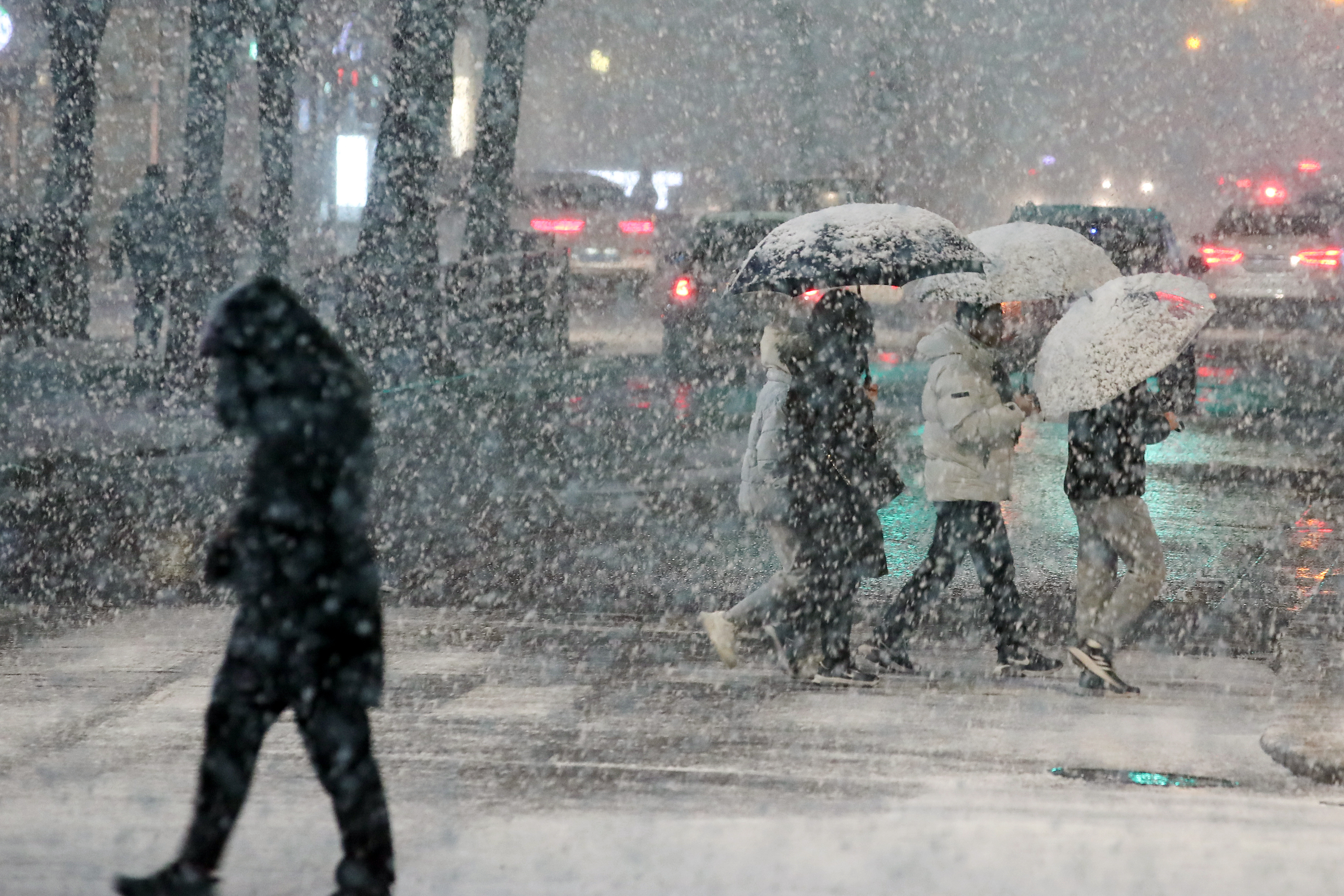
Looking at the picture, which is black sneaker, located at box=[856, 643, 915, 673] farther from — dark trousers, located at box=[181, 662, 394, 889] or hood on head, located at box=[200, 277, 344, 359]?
hood on head, located at box=[200, 277, 344, 359]

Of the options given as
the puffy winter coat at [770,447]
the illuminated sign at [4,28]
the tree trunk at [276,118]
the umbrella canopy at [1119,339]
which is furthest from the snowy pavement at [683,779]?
the tree trunk at [276,118]

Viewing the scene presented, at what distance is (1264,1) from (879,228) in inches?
2195

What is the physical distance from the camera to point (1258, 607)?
8555 millimetres

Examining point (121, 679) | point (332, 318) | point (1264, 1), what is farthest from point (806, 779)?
point (1264, 1)

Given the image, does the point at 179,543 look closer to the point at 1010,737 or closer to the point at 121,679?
the point at 121,679

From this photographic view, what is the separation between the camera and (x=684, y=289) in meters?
18.7

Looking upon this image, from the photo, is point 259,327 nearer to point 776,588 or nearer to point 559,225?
point 776,588

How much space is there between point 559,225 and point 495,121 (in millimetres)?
6341

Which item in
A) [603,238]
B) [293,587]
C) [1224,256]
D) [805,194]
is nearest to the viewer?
[293,587]

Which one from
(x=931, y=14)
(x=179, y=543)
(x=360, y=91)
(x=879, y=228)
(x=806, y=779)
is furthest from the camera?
(x=931, y=14)

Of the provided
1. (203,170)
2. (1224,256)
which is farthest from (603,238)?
(1224,256)

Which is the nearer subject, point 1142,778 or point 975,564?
point 1142,778

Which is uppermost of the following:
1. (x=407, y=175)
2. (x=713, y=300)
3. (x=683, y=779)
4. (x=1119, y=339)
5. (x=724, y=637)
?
(x=407, y=175)

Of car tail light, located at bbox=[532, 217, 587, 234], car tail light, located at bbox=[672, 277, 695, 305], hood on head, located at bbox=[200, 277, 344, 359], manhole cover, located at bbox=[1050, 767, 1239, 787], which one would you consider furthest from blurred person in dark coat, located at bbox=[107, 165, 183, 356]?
hood on head, located at bbox=[200, 277, 344, 359]
